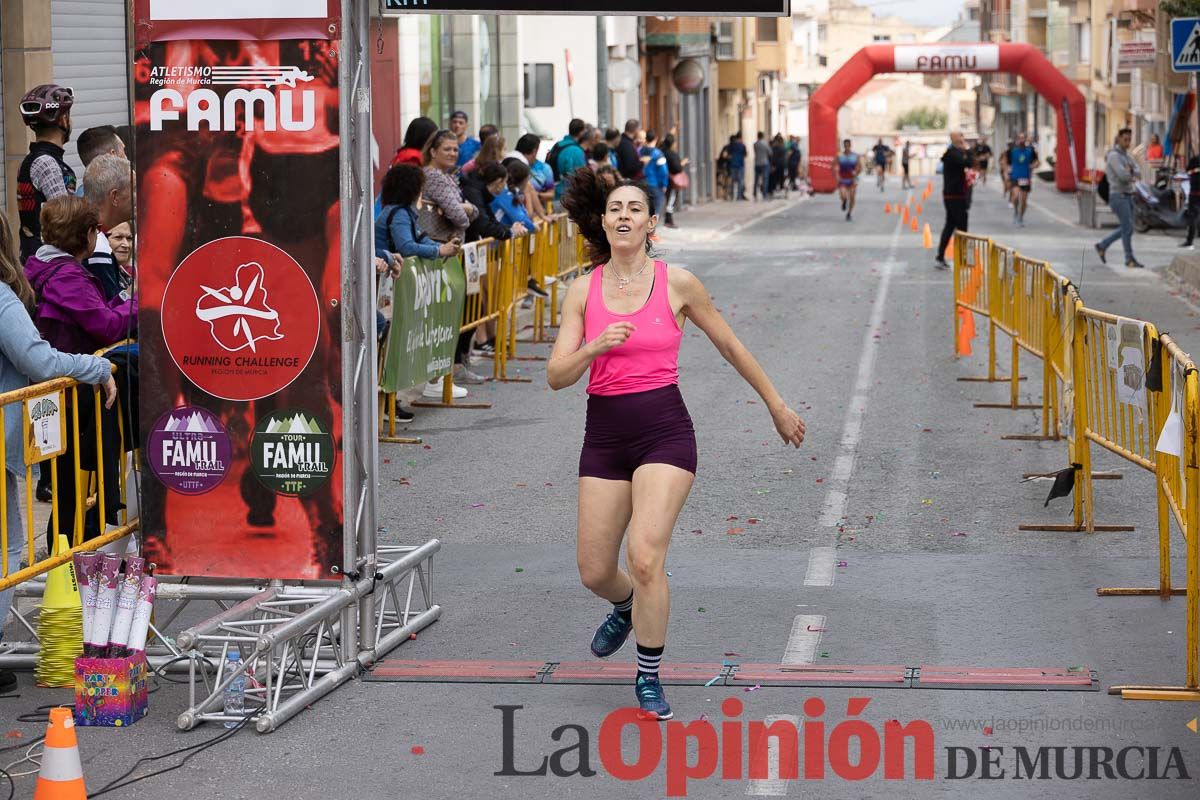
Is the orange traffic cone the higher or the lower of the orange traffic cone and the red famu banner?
the lower

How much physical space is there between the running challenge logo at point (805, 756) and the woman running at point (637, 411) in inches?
10.7

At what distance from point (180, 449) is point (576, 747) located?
213 centimetres

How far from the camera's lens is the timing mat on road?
7180 millimetres

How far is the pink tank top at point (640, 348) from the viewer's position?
22.8 feet

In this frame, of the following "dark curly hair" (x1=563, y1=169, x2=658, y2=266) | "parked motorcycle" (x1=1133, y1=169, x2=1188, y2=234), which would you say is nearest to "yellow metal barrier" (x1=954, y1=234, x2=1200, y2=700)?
"dark curly hair" (x1=563, y1=169, x2=658, y2=266)

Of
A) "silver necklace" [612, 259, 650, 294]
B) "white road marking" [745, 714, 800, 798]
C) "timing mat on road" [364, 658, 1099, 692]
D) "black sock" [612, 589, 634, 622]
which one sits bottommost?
"white road marking" [745, 714, 800, 798]

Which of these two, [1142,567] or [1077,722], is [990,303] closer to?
[1142,567]

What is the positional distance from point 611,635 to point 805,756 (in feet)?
3.89

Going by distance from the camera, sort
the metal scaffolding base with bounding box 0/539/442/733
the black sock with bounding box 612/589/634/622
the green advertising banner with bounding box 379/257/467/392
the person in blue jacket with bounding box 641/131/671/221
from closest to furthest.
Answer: the metal scaffolding base with bounding box 0/539/442/733, the black sock with bounding box 612/589/634/622, the green advertising banner with bounding box 379/257/467/392, the person in blue jacket with bounding box 641/131/671/221

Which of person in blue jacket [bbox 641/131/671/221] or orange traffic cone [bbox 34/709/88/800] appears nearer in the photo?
orange traffic cone [bbox 34/709/88/800]

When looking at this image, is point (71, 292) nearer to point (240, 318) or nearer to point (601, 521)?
point (240, 318)

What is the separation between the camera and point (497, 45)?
3584 cm

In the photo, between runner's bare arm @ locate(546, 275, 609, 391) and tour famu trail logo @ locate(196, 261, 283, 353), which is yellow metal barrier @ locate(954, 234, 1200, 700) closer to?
runner's bare arm @ locate(546, 275, 609, 391)

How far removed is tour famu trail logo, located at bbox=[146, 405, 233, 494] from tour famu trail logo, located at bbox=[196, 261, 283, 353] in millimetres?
326
